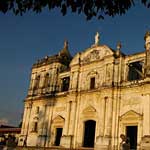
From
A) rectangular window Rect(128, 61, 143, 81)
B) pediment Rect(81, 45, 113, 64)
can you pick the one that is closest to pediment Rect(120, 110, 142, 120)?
rectangular window Rect(128, 61, 143, 81)

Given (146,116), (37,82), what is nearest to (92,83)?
(146,116)

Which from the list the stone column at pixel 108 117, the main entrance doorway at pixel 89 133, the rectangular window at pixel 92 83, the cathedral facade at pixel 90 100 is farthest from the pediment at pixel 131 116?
the rectangular window at pixel 92 83

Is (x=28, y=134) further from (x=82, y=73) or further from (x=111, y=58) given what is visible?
(x=111, y=58)

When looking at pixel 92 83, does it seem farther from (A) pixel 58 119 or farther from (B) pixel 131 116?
(B) pixel 131 116

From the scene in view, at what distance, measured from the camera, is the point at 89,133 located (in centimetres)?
2462

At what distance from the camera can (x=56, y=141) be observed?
2645cm

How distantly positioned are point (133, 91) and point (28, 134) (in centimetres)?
1245

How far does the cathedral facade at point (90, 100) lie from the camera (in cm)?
2127

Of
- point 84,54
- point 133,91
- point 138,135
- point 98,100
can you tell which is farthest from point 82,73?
point 138,135

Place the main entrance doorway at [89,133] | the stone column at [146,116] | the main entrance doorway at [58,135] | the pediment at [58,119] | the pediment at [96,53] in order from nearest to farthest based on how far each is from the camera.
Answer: the stone column at [146,116] < the main entrance doorway at [89,133] < the pediment at [96,53] < the pediment at [58,119] < the main entrance doorway at [58,135]

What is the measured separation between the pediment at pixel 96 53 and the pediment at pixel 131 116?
529 centimetres

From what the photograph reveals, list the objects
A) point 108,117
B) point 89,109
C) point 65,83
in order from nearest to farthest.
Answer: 1. point 108,117
2. point 89,109
3. point 65,83

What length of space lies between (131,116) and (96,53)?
7.00 metres

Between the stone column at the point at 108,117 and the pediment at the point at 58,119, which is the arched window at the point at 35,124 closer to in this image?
the pediment at the point at 58,119
